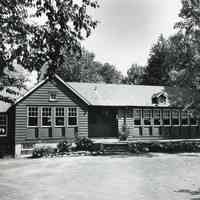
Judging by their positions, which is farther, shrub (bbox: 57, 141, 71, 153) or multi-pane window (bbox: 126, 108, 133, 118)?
multi-pane window (bbox: 126, 108, 133, 118)

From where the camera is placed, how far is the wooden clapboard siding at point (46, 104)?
1060 inches

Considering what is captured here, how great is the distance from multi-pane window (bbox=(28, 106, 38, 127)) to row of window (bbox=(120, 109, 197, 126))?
9.78 metres

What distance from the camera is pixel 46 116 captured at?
28172 mm

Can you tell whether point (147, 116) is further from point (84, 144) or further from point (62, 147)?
point (62, 147)

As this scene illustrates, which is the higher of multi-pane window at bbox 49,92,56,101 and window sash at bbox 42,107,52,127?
multi-pane window at bbox 49,92,56,101

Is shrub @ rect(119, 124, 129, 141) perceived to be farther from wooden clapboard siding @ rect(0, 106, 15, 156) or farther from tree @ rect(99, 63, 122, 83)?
tree @ rect(99, 63, 122, 83)

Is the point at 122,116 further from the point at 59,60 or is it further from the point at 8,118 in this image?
the point at 59,60

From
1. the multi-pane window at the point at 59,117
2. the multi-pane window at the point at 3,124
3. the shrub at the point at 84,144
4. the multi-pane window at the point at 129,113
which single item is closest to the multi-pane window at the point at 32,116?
the multi-pane window at the point at 59,117

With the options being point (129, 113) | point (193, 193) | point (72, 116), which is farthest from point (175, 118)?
point (193, 193)

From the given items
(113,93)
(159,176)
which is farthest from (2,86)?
(113,93)

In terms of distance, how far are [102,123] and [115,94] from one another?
3.82m

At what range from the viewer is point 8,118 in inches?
1108

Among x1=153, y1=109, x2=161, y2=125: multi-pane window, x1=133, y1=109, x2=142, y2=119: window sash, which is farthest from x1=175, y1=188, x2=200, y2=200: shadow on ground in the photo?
x1=153, y1=109, x2=161, y2=125: multi-pane window

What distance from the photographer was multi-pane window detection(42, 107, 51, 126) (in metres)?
28.0
